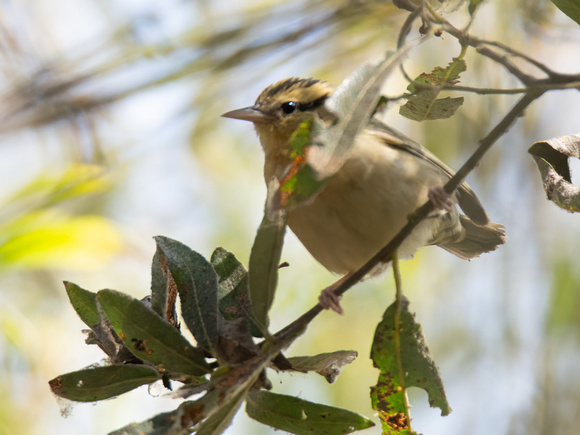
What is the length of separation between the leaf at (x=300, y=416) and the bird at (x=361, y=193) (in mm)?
783

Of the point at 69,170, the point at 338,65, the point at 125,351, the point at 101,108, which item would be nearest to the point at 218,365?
the point at 125,351

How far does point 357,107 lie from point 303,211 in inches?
75.2

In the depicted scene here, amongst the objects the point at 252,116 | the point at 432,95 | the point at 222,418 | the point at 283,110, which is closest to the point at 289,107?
the point at 283,110

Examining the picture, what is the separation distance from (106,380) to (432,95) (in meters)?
1.23

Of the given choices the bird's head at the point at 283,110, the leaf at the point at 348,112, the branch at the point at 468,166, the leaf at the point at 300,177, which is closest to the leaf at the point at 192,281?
the branch at the point at 468,166

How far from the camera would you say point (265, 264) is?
5.79ft

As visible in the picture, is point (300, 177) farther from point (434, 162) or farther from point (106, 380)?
point (434, 162)

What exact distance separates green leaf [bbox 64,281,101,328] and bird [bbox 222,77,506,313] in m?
0.97

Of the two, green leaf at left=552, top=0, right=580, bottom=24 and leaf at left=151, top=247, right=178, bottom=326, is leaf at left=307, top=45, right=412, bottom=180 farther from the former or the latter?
leaf at left=151, top=247, right=178, bottom=326

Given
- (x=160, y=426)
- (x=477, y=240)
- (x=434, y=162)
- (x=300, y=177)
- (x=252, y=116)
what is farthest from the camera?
(x=477, y=240)

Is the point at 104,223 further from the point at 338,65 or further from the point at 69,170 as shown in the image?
the point at 338,65

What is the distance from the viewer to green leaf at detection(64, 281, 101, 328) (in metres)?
1.96

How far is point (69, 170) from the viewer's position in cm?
396

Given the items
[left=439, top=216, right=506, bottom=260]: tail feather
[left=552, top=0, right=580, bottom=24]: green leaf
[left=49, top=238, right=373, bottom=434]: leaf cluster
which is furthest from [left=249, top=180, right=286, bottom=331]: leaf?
[left=439, top=216, right=506, bottom=260]: tail feather
